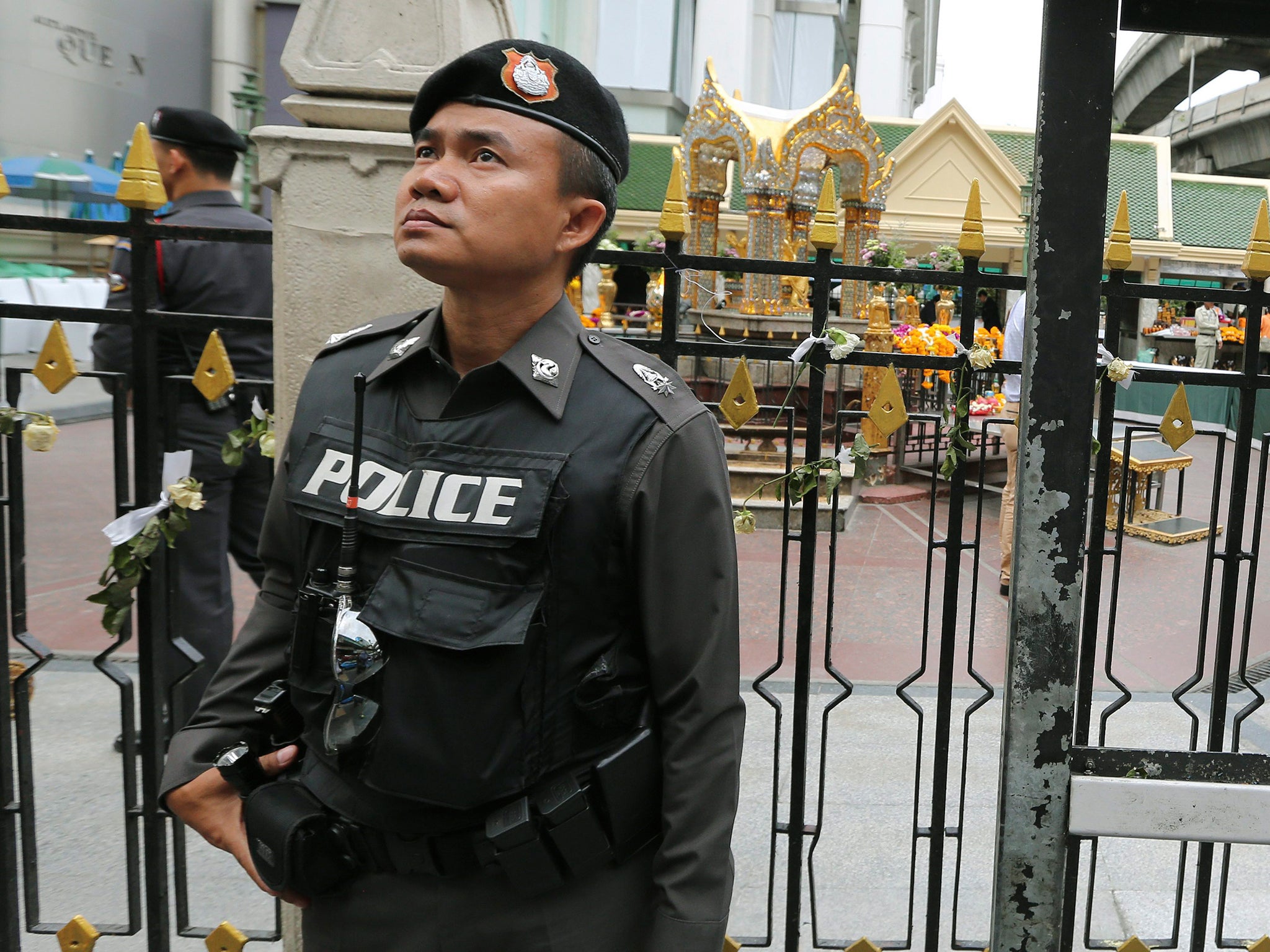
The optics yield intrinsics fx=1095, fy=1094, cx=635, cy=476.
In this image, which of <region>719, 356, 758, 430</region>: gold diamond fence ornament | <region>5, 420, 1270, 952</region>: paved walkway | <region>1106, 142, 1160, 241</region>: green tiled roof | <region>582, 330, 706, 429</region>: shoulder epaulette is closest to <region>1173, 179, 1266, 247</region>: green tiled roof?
<region>1106, 142, 1160, 241</region>: green tiled roof

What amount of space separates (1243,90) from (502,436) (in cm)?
3840

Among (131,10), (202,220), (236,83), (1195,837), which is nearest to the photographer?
(1195,837)

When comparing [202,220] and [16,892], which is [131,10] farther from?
[16,892]

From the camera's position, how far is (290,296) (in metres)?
2.42

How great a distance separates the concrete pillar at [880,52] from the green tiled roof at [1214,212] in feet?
24.1

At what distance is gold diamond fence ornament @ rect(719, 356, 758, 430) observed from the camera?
239 cm

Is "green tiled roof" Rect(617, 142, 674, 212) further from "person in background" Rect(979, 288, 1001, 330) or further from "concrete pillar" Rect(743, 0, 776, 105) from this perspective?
"person in background" Rect(979, 288, 1001, 330)

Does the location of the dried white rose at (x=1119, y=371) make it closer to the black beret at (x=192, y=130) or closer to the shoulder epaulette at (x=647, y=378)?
the shoulder epaulette at (x=647, y=378)

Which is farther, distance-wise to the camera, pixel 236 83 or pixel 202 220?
pixel 236 83

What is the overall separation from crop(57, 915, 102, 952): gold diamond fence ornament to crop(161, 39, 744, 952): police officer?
1.25 m

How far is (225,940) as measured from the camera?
2.62 meters

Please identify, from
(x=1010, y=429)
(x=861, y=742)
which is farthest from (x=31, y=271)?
(x=861, y=742)

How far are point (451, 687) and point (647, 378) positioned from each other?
0.54 m

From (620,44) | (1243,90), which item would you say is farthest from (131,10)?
(1243,90)
